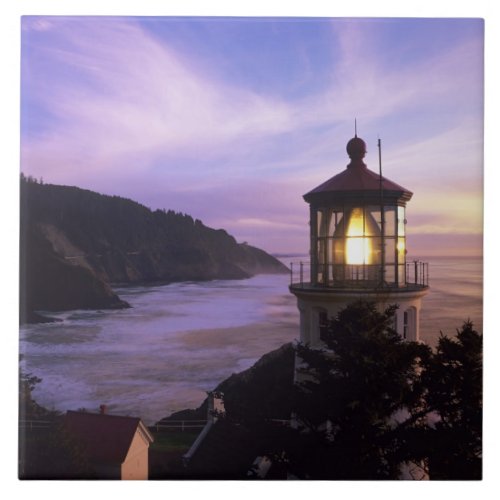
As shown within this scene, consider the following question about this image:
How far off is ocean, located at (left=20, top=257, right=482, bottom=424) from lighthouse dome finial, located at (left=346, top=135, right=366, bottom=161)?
1180mm

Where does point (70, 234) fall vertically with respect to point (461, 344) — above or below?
above

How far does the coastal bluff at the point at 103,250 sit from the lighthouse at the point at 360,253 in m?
0.51

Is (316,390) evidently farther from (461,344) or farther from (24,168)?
(24,168)

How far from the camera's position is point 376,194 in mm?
4574

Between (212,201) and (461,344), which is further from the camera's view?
(212,201)

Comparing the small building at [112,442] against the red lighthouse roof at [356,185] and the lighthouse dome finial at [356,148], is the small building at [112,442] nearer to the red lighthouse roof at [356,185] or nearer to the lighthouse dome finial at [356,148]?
the red lighthouse roof at [356,185]

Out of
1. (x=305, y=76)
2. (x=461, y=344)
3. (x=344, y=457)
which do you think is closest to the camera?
(x=344, y=457)

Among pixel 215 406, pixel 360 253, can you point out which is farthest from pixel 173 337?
pixel 360 253

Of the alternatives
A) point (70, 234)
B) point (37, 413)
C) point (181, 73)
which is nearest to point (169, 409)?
point (37, 413)

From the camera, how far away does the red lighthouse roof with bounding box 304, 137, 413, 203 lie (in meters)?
4.57

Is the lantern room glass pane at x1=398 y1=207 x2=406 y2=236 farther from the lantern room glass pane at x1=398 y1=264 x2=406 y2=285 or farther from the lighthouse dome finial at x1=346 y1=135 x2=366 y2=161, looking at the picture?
the lighthouse dome finial at x1=346 y1=135 x2=366 y2=161

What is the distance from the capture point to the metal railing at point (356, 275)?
4.62 meters

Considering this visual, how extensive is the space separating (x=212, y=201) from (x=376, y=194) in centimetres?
147

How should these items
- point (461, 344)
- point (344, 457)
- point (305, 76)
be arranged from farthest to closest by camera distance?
1. point (305, 76)
2. point (461, 344)
3. point (344, 457)
